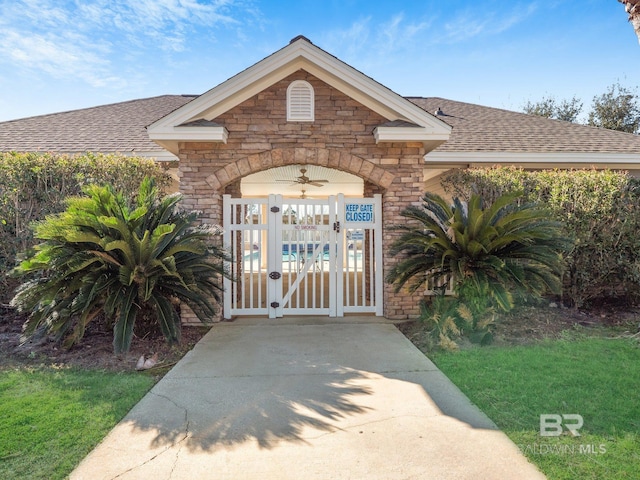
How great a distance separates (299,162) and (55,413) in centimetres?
510

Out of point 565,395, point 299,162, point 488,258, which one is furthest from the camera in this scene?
point 299,162

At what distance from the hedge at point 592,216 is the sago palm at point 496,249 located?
94 centimetres

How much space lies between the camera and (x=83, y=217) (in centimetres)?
483

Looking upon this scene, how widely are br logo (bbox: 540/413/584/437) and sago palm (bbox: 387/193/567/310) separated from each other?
218 cm

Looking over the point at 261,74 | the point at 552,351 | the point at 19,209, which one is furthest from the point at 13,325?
the point at 552,351

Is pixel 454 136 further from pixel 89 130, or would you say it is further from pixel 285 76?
pixel 89 130

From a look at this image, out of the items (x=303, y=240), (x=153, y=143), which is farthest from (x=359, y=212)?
(x=153, y=143)

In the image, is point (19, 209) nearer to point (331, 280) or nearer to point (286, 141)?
point (286, 141)

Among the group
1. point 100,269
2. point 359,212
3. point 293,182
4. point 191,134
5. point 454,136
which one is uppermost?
point 454,136

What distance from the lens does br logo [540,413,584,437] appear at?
118 inches

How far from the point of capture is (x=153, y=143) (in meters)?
9.44

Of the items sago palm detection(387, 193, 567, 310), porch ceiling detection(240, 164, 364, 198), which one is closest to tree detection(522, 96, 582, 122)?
porch ceiling detection(240, 164, 364, 198)

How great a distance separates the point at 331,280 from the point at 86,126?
8.84 metres

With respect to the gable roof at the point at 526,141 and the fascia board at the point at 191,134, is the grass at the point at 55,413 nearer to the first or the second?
the fascia board at the point at 191,134
